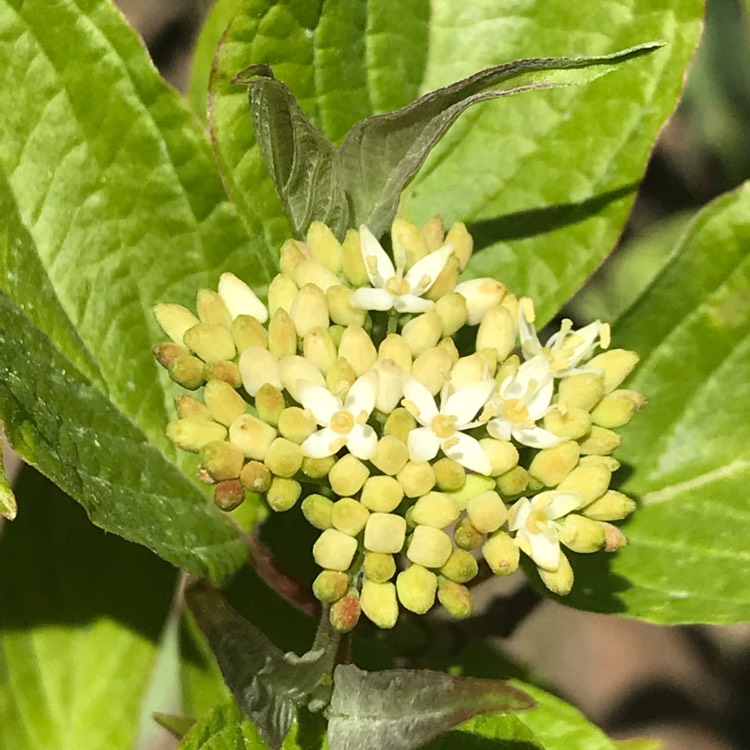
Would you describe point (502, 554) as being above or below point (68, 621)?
above

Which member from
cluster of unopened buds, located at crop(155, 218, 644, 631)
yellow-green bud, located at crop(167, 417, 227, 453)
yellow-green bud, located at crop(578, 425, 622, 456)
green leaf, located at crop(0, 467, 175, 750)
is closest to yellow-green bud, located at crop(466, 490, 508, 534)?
cluster of unopened buds, located at crop(155, 218, 644, 631)

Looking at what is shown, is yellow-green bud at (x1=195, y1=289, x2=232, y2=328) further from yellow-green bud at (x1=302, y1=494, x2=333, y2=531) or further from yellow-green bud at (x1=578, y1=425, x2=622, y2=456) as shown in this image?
yellow-green bud at (x1=578, y1=425, x2=622, y2=456)

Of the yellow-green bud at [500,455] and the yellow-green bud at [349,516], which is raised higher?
the yellow-green bud at [349,516]

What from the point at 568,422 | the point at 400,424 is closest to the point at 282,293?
the point at 400,424

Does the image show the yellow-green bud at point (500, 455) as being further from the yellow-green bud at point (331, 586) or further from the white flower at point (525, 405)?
the yellow-green bud at point (331, 586)

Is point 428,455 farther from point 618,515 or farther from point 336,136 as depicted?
point 336,136

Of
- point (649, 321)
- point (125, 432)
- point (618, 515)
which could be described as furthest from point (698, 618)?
point (125, 432)

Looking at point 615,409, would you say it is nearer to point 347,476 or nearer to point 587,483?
point 587,483

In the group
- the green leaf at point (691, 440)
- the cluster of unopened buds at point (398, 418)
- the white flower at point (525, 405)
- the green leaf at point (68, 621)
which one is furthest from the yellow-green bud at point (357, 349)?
the green leaf at point (68, 621)
